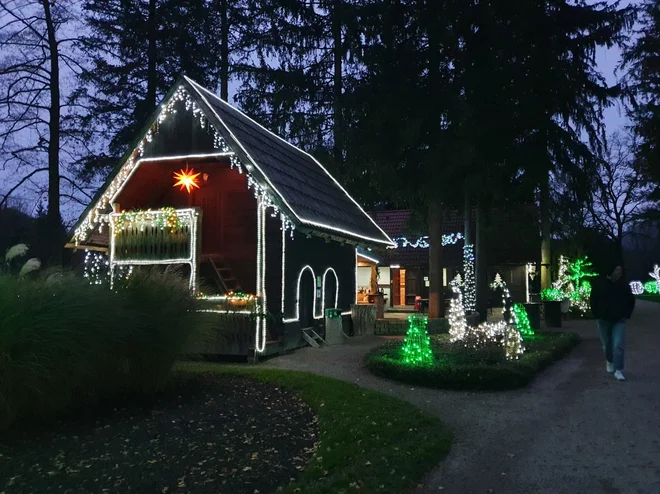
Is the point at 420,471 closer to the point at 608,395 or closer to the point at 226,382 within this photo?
the point at 608,395

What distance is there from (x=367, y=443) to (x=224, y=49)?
25.4 metres

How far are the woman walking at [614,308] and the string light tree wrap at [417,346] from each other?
2955 millimetres

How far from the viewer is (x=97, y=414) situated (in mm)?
7797

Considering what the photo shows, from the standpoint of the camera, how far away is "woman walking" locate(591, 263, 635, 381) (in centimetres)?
957

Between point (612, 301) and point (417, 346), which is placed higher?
point (612, 301)

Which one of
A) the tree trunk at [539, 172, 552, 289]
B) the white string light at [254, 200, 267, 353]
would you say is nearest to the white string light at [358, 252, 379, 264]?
the tree trunk at [539, 172, 552, 289]

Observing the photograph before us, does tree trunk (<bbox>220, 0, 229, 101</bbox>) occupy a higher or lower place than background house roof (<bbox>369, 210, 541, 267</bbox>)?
higher

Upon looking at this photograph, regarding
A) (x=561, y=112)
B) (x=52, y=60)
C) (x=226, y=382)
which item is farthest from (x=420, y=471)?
(x=52, y=60)

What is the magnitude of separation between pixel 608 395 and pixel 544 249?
17518mm

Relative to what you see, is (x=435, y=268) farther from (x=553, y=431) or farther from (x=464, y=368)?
(x=553, y=431)

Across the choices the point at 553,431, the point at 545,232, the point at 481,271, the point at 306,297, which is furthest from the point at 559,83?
the point at 553,431

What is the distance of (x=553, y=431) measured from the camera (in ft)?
22.4

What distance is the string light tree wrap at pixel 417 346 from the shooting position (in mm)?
10742

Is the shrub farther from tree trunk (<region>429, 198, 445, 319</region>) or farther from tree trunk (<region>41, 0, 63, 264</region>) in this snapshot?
tree trunk (<region>41, 0, 63, 264</region>)
